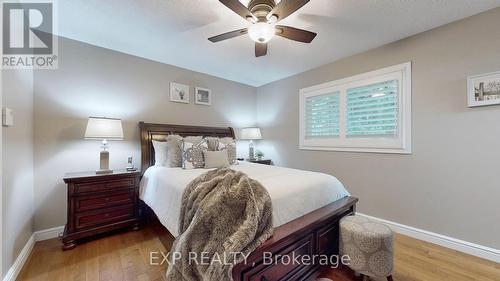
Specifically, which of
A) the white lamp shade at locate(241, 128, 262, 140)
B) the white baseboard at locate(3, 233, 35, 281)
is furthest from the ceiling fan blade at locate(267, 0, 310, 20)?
the white baseboard at locate(3, 233, 35, 281)

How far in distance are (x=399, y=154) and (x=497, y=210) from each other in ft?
3.09

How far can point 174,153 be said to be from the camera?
2.71 metres

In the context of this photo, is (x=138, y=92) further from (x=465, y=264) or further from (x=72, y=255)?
(x=465, y=264)

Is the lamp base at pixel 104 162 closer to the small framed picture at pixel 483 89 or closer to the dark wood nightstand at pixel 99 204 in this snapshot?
the dark wood nightstand at pixel 99 204

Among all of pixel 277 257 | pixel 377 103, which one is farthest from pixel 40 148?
pixel 377 103

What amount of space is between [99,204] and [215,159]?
4.73 feet

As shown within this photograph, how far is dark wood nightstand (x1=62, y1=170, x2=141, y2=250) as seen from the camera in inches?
84.9

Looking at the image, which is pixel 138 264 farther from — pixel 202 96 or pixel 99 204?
pixel 202 96

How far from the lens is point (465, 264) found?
189cm

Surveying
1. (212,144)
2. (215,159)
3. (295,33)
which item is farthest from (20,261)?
(295,33)

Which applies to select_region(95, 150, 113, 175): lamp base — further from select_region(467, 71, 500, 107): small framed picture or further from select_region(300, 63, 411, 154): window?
select_region(467, 71, 500, 107): small framed picture

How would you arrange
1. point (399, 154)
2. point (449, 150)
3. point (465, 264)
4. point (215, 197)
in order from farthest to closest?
point (399, 154)
point (449, 150)
point (465, 264)
point (215, 197)

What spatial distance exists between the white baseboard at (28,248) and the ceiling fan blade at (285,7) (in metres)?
2.96

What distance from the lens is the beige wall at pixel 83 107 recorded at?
2.37 m
